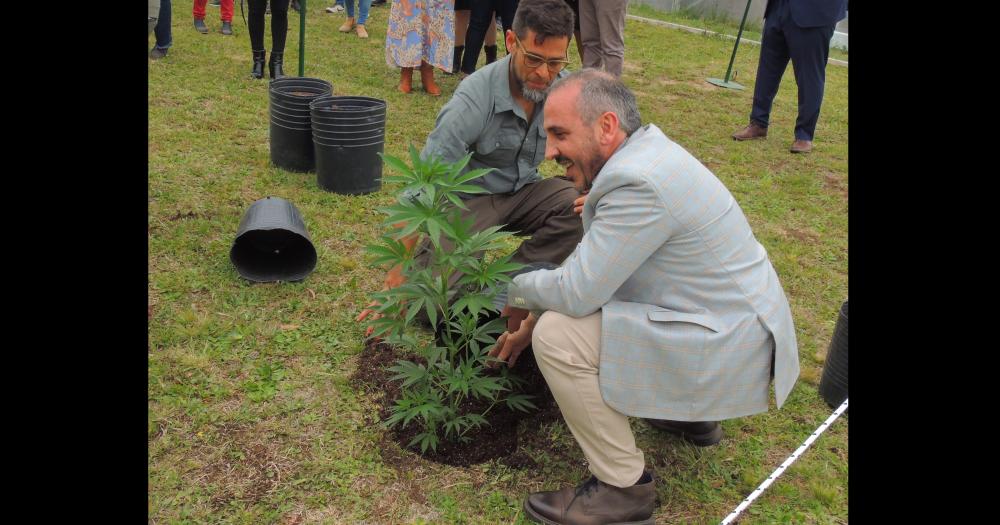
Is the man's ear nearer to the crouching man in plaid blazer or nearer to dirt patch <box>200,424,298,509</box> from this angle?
the crouching man in plaid blazer

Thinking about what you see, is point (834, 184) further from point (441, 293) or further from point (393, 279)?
point (441, 293)

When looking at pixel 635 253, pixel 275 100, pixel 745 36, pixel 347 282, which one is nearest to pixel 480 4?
pixel 275 100

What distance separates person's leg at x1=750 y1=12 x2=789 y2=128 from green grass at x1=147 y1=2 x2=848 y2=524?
653mm

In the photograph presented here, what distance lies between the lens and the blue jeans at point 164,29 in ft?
23.8

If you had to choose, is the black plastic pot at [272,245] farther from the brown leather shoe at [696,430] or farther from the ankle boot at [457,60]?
the ankle boot at [457,60]

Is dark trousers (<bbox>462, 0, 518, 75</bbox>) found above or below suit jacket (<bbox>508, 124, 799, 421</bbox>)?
above

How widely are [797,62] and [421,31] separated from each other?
3.17m

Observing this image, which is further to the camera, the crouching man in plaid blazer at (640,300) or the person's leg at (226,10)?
the person's leg at (226,10)

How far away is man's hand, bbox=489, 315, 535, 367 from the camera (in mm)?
2811

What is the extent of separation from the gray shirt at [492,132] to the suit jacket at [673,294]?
3.21ft

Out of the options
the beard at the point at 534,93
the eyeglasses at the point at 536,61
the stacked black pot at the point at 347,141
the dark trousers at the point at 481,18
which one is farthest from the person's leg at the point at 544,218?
the dark trousers at the point at 481,18

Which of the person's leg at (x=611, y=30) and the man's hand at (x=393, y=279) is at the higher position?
the person's leg at (x=611, y=30)

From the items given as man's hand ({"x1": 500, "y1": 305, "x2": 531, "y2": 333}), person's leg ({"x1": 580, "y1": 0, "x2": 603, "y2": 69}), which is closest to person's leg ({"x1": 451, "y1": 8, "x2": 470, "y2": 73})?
person's leg ({"x1": 580, "y1": 0, "x2": 603, "y2": 69})

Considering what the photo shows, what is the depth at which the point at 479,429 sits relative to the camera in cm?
298
